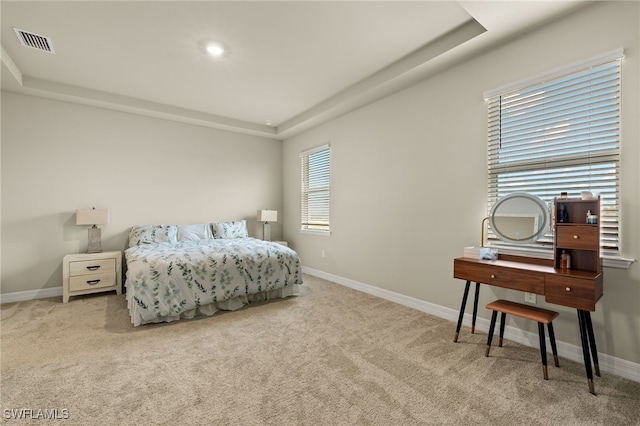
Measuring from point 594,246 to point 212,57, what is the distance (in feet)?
12.1

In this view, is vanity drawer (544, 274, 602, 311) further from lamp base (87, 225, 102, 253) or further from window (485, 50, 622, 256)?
lamp base (87, 225, 102, 253)

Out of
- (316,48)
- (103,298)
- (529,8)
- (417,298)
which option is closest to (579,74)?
Result: (529,8)

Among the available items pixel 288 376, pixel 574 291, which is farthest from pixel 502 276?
pixel 288 376

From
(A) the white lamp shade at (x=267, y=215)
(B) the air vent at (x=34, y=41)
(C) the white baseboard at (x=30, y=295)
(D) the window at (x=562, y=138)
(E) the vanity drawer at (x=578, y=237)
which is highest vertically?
(B) the air vent at (x=34, y=41)

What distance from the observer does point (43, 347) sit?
242 cm

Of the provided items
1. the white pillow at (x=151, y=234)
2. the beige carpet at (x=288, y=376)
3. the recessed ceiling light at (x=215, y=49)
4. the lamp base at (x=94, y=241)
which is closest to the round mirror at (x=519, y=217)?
the beige carpet at (x=288, y=376)

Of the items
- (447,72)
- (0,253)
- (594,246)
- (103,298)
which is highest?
(447,72)

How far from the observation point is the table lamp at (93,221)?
3.83m

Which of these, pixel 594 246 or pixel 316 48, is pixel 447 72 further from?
pixel 594 246

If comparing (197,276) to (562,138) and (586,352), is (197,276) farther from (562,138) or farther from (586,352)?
(562,138)

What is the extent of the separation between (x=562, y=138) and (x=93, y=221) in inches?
206

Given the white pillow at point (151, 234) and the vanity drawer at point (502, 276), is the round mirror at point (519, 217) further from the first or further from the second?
the white pillow at point (151, 234)

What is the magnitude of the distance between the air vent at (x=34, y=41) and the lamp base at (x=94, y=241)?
2.24 m

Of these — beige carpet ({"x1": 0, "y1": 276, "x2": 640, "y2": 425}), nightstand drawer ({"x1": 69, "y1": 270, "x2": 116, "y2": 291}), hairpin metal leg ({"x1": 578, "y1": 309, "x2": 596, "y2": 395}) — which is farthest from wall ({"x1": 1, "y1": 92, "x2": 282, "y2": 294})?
hairpin metal leg ({"x1": 578, "y1": 309, "x2": 596, "y2": 395})
